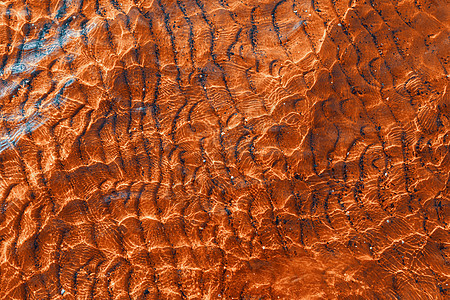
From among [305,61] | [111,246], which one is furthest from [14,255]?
[305,61]

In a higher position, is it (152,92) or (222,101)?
(152,92)

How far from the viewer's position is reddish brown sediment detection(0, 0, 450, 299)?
9.38 ft

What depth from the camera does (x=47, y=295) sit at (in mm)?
2777

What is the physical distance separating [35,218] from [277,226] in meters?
2.78

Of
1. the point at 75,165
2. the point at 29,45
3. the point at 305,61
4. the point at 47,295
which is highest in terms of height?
the point at 29,45

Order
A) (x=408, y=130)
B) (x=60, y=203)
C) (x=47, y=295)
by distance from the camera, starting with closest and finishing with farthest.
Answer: (x=47, y=295), (x=60, y=203), (x=408, y=130)

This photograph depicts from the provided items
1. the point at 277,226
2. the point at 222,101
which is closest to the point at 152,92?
the point at 222,101

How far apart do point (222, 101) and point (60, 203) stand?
2.25 metres

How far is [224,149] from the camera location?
309cm

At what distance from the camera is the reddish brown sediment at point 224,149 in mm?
2859

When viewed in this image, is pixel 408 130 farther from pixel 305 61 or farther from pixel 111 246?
pixel 111 246

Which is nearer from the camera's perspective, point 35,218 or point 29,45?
point 35,218

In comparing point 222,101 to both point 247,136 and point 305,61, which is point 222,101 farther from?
point 305,61

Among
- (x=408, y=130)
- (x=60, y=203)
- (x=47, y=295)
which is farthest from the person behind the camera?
(x=408, y=130)
